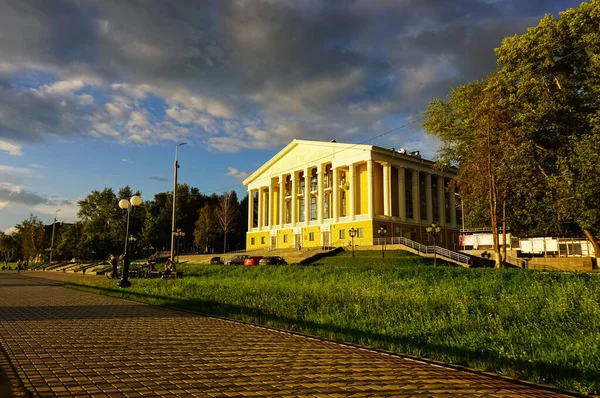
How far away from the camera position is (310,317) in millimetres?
11188

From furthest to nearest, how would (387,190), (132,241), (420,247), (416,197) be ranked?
(132,241) → (416,197) → (387,190) → (420,247)

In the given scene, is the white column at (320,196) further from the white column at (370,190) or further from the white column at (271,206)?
the white column at (271,206)

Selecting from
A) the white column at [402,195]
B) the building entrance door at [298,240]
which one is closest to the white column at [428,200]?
the white column at [402,195]

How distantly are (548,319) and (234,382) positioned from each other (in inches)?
341

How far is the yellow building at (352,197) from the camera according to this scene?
2148 inches

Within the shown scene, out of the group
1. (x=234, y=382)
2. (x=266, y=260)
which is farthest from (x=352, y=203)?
(x=234, y=382)

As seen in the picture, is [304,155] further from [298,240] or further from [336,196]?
[298,240]

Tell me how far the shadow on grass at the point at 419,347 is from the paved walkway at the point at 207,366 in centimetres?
67

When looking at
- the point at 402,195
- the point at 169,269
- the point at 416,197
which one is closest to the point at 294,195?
the point at 402,195

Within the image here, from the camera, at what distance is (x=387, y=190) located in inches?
2151

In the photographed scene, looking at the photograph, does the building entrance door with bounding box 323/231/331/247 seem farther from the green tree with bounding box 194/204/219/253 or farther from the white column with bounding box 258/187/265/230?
the green tree with bounding box 194/204/219/253

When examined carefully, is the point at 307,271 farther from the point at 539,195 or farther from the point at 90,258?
the point at 90,258

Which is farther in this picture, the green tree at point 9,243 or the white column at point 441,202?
the green tree at point 9,243

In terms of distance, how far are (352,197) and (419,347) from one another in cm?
4770
